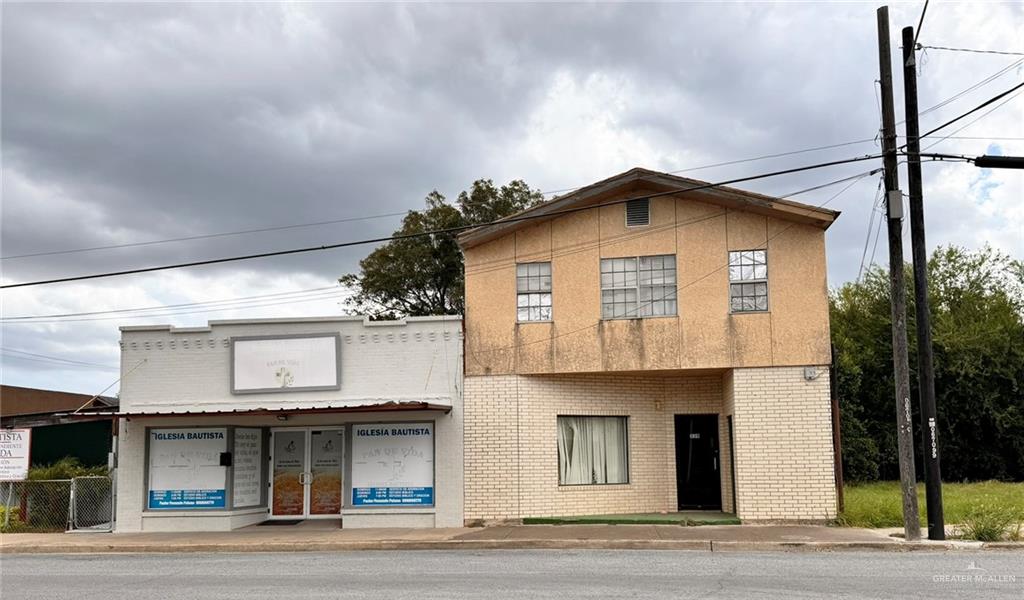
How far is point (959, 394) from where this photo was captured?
115 feet

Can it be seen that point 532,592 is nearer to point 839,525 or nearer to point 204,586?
point 204,586

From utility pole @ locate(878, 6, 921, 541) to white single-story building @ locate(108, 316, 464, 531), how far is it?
8.41m

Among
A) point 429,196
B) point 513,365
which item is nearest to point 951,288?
point 429,196

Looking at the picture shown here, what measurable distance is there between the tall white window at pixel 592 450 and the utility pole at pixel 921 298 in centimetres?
626

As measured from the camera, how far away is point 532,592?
35.3ft

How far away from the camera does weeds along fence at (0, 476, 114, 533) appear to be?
2017 centimetres

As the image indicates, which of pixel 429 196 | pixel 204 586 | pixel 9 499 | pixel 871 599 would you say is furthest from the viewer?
pixel 429 196

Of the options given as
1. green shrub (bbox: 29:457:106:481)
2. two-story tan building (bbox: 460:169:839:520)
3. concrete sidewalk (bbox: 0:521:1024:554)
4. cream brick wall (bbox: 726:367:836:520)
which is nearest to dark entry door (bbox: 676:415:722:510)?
two-story tan building (bbox: 460:169:839:520)

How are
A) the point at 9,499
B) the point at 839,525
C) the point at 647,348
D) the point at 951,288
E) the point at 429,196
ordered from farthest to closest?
the point at 429,196, the point at 951,288, the point at 9,499, the point at 647,348, the point at 839,525

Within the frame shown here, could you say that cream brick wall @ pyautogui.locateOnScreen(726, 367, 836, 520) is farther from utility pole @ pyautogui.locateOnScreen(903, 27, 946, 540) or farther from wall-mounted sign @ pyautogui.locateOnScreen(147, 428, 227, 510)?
wall-mounted sign @ pyautogui.locateOnScreen(147, 428, 227, 510)

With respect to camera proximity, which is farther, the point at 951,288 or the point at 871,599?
the point at 951,288

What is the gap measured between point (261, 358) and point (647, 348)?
810 centimetres
